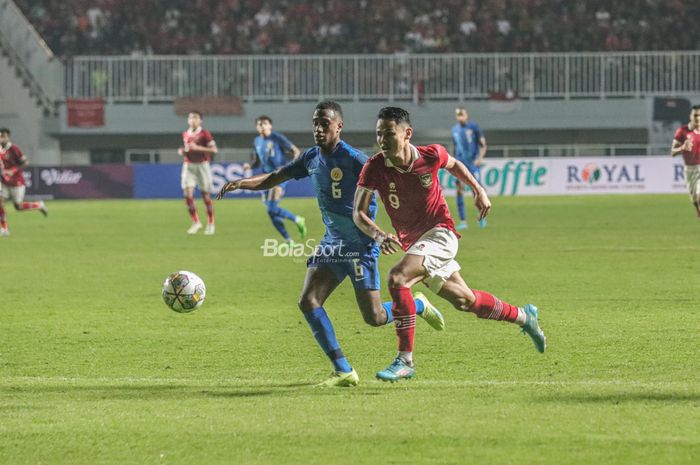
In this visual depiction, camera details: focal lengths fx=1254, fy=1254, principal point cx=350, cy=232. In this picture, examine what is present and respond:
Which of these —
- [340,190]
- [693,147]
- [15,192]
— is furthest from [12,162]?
[340,190]

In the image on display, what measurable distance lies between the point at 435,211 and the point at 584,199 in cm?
2806

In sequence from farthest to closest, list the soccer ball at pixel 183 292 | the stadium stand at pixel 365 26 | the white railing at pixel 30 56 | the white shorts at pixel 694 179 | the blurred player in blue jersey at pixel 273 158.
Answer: the stadium stand at pixel 365 26, the white railing at pixel 30 56, the white shorts at pixel 694 179, the blurred player in blue jersey at pixel 273 158, the soccer ball at pixel 183 292

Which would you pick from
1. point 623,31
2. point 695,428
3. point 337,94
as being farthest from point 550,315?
point 623,31

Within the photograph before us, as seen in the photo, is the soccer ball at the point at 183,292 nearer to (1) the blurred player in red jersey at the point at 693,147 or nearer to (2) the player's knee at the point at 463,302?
(2) the player's knee at the point at 463,302

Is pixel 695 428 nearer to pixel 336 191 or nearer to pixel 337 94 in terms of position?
pixel 336 191

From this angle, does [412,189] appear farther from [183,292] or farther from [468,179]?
[183,292]

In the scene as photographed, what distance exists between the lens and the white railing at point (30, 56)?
40969 millimetres

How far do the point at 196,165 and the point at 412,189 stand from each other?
17.3 m

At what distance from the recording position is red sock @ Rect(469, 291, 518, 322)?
26.7 feet

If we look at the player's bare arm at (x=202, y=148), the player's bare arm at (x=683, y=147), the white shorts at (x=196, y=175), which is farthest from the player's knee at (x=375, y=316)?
the white shorts at (x=196, y=175)

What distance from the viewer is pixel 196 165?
24.9m

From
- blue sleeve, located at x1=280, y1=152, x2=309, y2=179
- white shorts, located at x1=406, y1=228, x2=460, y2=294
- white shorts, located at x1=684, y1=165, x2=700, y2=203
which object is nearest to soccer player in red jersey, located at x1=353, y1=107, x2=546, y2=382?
white shorts, located at x1=406, y1=228, x2=460, y2=294

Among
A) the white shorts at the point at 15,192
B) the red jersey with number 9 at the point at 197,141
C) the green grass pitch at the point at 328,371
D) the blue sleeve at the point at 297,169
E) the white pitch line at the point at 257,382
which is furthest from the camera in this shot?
the white shorts at the point at 15,192

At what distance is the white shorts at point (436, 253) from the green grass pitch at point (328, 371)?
2.12ft
